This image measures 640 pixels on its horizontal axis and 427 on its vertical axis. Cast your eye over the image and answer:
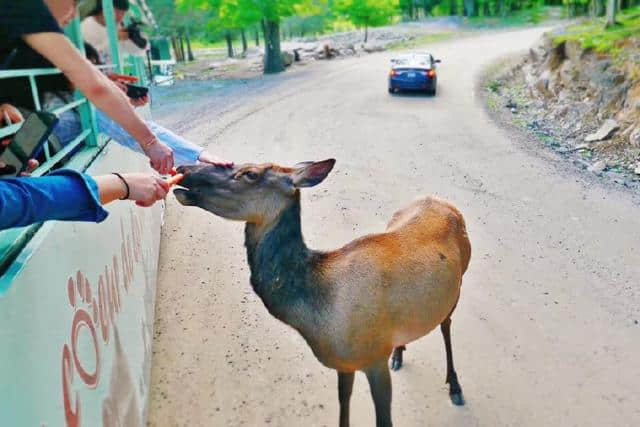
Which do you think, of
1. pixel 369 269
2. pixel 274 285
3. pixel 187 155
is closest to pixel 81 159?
pixel 187 155

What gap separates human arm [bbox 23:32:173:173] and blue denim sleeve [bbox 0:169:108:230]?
645 mm

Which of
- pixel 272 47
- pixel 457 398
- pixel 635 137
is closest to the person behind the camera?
pixel 457 398

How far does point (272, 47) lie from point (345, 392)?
76.7 ft

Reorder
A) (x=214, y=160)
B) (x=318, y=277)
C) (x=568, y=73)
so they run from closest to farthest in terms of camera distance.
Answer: (x=318, y=277), (x=214, y=160), (x=568, y=73)

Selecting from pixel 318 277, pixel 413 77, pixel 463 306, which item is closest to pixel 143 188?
pixel 318 277

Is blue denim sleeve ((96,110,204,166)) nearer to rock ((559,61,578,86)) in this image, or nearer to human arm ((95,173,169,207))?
human arm ((95,173,169,207))

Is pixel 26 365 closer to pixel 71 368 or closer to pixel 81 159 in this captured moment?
pixel 71 368

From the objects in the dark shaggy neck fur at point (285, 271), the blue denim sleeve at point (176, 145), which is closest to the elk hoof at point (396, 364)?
the dark shaggy neck fur at point (285, 271)

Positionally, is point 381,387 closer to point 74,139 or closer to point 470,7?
point 74,139

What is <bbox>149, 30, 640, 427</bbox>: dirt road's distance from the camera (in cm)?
402

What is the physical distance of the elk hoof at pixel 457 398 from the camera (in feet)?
13.3

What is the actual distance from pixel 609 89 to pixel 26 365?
13.1 metres

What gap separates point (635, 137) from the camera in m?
10.1

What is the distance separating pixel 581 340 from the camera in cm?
479
